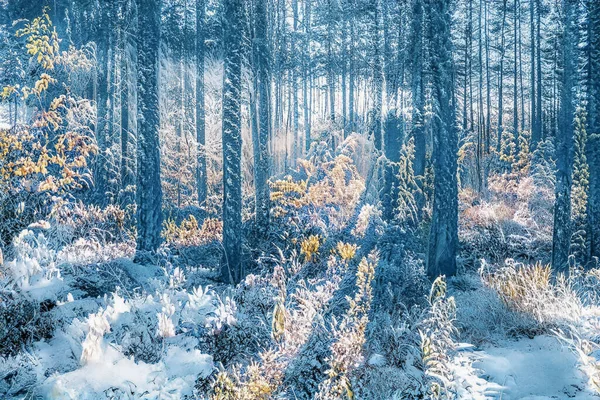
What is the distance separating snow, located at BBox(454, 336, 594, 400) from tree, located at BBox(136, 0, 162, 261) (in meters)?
5.96

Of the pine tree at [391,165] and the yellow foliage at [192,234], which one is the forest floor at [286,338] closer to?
the pine tree at [391,165]

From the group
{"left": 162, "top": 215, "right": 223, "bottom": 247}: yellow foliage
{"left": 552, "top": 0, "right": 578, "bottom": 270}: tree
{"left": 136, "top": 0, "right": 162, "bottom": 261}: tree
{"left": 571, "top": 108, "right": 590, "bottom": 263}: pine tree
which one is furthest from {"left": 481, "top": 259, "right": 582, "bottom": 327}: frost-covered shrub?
{"left": 162, "top": 215, "right": 223, "bottom": 247}: yellow foliage

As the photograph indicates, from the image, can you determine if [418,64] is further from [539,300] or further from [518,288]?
[539,300]

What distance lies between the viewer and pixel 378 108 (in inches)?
477

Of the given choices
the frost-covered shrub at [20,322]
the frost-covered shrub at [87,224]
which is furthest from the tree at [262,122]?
the frost-covered shrub at [20,322]

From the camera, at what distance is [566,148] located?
7.36 m

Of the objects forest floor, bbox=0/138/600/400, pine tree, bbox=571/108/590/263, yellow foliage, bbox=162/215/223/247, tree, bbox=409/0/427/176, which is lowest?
yellow foliage, bbox=162/215/223/247

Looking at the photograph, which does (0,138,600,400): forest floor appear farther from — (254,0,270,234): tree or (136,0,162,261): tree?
(254,0,270,234): tree

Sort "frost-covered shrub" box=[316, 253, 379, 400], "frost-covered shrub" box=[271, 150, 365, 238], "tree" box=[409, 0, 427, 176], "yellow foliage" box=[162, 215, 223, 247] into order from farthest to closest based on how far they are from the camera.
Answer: "yellow foliage" box=[162, 215, 223, 247] < "frost-covered shrub" box=[271, 150, 365, 238] < "tree" box=[409, 0, 427, 176] < "frost-covered shrub" box=[316, 253, 379, 400]

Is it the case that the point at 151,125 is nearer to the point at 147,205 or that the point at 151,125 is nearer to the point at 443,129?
the point at 147,205

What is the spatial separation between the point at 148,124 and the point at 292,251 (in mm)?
3467

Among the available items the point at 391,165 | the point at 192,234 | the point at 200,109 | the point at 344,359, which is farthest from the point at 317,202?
the point at 200,109

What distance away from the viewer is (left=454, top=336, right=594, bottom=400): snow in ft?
11.8

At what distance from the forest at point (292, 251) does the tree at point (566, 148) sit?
1.3 inches
